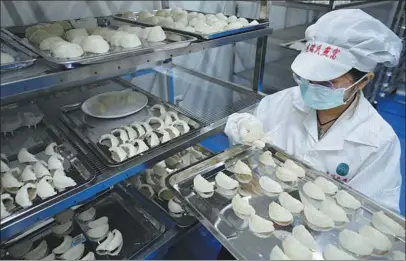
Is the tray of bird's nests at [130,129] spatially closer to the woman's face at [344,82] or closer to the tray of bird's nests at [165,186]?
the tray of bird's nests at [165,186]

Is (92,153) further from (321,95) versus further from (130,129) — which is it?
Result: (321,95)

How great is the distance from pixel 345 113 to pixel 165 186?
881 millimetres

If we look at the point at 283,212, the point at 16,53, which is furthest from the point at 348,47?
the point at 16,53

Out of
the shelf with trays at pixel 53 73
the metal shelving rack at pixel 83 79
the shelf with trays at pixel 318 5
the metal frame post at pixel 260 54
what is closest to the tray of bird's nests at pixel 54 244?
the metal shelving rack at pixel 83 79

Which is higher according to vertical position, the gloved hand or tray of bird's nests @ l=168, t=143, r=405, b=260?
the gloved hand

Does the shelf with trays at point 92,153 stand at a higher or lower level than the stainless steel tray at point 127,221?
higher

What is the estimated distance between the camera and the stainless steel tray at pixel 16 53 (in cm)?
77

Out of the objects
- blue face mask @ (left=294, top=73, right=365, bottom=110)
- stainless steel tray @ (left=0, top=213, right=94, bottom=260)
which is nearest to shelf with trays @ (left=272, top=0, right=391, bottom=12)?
blue face mask @ (left=294, top=73, right=365, bottom=110)

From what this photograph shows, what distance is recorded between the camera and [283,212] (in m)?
0.88

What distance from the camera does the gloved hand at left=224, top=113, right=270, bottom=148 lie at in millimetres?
1136

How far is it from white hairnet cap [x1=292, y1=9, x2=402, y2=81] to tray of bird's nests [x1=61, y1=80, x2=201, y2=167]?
52 cm

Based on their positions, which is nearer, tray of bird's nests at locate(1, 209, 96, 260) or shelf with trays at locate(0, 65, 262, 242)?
shelf with trays at locate(0, 65, 262, 242)

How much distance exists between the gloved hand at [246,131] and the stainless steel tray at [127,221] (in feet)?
1.71

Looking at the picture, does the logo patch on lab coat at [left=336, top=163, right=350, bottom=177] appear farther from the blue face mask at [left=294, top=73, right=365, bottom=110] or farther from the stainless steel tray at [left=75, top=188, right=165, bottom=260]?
the stainless steel tray at [left=75, top=188, right=165, bottom=260]
